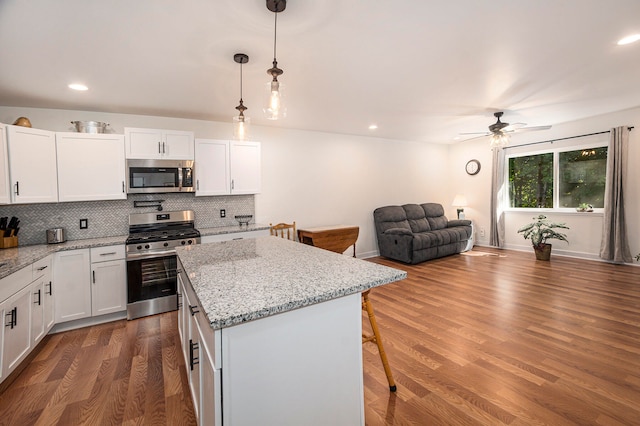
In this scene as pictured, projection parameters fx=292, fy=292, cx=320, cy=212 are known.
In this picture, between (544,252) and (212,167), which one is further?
(544,252)

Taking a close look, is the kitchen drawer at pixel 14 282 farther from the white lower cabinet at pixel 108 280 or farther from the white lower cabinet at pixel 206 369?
the white lower cabinet at pixel 206 369

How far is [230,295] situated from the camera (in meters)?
1.24

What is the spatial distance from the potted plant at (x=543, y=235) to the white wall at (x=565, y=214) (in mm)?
224

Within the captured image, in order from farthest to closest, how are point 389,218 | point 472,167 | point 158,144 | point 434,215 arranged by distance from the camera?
point 472,167, point 434,215, point 389,218, point 158,144

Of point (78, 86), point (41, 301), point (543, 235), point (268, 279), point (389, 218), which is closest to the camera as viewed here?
point (268, 279)

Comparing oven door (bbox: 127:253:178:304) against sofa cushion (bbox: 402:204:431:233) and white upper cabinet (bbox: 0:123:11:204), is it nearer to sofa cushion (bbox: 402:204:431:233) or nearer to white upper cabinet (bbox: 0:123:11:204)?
white upper cabinet (bbox: 0:123:11:204)

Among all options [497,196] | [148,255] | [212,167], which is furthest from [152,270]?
[497,196]

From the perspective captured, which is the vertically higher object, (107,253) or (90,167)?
(90,167)

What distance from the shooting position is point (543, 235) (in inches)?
212

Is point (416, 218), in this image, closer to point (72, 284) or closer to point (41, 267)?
point (72, 284)

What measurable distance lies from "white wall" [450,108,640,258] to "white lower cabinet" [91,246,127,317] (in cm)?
686

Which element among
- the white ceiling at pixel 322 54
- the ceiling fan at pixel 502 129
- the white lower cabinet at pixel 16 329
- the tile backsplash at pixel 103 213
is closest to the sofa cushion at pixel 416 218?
the ceiling fan at pixel 502 129

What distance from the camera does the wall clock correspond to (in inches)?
264

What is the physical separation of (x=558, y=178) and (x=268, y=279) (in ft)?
21.0
